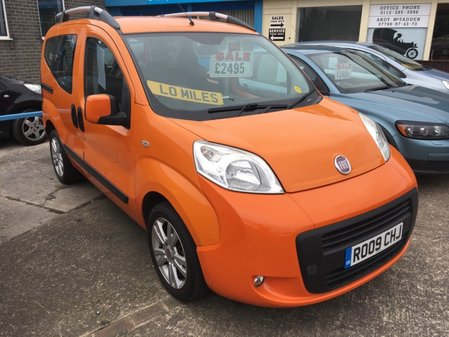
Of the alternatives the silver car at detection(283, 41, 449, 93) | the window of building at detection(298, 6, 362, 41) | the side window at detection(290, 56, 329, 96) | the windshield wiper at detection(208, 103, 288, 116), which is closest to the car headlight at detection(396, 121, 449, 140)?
the side window at detection(290, 56, 329, 96)

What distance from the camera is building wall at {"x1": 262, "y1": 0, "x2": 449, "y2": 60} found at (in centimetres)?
990

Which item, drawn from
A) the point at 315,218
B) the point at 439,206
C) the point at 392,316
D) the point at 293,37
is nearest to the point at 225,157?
the point at 315,218

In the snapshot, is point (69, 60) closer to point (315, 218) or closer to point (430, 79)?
point (315, 218)

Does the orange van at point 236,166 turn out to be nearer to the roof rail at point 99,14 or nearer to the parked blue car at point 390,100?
the roof rail at point 99,14

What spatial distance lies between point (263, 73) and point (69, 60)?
1854 millimetres

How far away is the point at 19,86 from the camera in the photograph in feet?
21.3

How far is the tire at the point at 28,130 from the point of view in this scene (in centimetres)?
639

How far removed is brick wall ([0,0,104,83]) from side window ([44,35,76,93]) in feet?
21.1

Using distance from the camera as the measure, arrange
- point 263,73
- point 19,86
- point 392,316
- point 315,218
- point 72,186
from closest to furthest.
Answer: point 315,218 → point 392,316 → point 263,73 → point 72,186 → point 19,86

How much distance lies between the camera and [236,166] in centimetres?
219

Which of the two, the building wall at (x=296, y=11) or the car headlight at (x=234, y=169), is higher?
the building wall at (x=296, y=11)

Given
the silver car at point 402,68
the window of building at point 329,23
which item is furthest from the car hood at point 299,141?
the window of building at point 329,23

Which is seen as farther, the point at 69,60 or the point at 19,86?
the point at 19,86

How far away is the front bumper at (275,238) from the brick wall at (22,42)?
9.76 m
